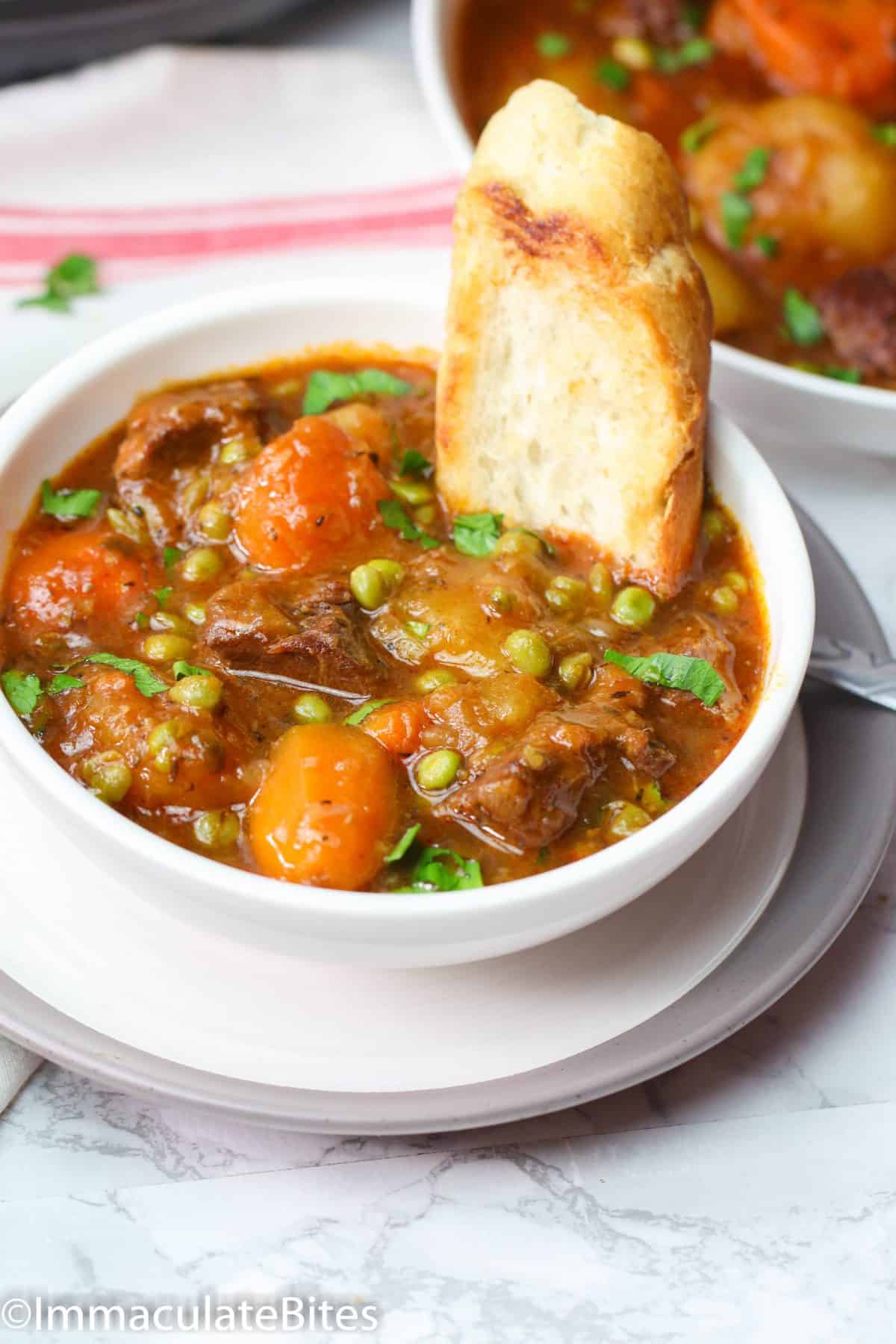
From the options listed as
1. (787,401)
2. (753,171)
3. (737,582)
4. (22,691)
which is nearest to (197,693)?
(22,691)

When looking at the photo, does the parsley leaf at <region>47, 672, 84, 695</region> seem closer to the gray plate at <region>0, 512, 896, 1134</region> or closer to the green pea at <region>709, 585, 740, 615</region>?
the gray plate at <region>0, 512, 896, 1134</region>

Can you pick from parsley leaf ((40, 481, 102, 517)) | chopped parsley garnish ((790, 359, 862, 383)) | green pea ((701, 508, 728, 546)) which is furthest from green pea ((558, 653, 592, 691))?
chopped parsley garnish ((790, 359, 862, 383))

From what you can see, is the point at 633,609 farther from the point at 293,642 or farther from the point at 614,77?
the point at 614,77

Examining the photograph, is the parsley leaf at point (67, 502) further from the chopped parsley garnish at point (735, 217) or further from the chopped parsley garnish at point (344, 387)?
the chopped parsley garnish at point (735, 217)

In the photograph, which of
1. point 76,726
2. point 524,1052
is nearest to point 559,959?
point 524,1052

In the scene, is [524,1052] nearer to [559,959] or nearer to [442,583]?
[559,959]
